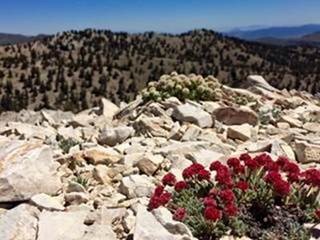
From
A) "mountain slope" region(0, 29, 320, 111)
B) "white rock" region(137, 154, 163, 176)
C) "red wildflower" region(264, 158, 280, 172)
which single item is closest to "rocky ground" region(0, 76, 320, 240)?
"white rock" region(137, 154, 163, 176)

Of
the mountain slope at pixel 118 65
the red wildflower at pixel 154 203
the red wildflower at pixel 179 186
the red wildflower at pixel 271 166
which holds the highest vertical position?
the red wildflower at pixel 271 166

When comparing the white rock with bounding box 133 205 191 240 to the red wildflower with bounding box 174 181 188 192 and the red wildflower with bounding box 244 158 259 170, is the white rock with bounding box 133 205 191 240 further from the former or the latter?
the red wildflower with bounding box 244 158 259 170

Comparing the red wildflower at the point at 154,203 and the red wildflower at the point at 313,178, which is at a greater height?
the red wildflower at the point at 313,178

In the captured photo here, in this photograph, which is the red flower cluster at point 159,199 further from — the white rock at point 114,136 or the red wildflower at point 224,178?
the white rock at point 114,136

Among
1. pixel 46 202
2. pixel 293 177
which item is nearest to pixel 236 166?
pixel 293 177

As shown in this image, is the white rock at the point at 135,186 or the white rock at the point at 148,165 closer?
the white rock at the point at 135,186

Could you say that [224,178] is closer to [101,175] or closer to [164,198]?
[164,198]

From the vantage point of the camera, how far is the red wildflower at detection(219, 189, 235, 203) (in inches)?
257

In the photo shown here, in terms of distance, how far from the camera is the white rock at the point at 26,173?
7.64 m

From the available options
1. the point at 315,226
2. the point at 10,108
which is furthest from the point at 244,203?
the point at 10,108

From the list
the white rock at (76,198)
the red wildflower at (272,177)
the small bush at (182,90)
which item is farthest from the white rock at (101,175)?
the small bush at (182,90)

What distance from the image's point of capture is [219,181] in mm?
6859

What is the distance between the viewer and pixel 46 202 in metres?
7.48

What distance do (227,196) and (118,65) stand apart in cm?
3798
